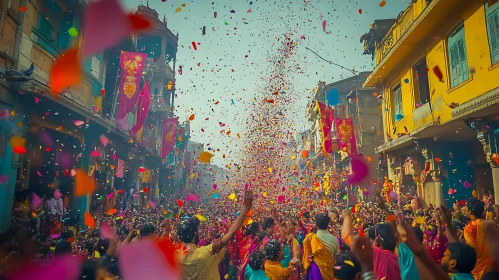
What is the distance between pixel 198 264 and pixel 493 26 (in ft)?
30.8

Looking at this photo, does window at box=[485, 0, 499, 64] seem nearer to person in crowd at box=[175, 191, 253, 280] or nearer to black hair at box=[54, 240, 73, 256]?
person in crowd at box=[175, 191, 253, 280]

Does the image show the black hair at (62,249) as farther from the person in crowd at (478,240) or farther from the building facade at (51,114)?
the building facade at (51,114)

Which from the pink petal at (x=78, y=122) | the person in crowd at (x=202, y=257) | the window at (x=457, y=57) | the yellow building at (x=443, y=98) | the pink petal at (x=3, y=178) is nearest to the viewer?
the person in crowd at (x=202, y=257)

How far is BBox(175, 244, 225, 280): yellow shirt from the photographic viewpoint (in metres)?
2.97

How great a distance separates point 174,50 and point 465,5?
72.1 feet

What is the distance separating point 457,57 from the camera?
392 inches

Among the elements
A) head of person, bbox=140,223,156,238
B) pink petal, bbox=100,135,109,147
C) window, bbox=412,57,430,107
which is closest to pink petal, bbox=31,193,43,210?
pink petal, bbox=100,135,109,147

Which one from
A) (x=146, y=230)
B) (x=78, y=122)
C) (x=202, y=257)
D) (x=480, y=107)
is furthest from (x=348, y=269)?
(x=78, y=122)

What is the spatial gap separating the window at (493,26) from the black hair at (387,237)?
7423 millimetres

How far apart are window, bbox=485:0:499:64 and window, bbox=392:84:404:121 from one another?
571 cm

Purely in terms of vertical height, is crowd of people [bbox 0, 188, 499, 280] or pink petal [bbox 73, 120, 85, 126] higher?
pink petal [bbox 73, 120, 85, 126]

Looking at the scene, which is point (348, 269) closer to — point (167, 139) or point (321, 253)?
point (321, 253)

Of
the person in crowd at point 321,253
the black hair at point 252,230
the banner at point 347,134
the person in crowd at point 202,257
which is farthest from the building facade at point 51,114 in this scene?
the banner at point 347,134

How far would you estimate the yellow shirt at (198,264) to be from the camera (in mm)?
2975
